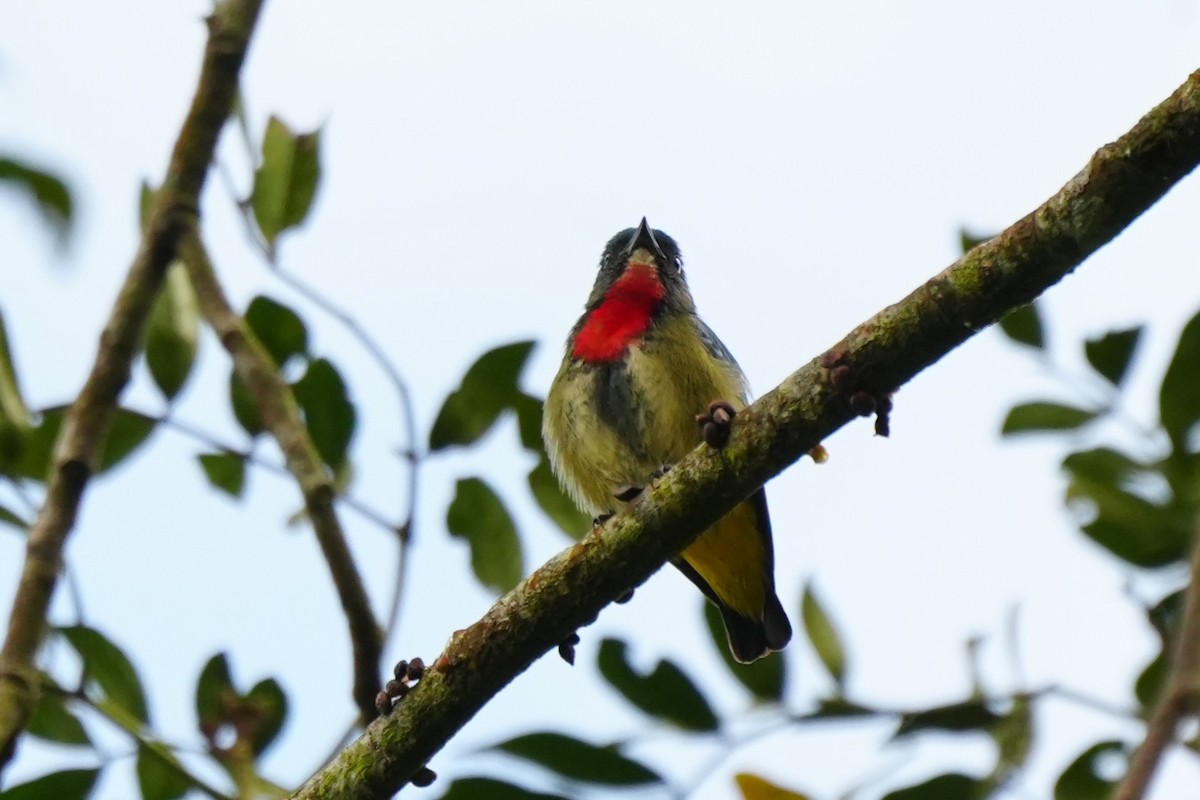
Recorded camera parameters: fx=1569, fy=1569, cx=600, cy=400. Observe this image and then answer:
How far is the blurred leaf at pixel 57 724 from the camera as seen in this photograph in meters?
3.81

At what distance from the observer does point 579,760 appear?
3455mm

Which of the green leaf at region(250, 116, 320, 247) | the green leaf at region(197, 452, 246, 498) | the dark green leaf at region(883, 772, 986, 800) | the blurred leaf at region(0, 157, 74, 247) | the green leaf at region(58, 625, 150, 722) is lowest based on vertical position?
the dark green leaf at region(883, 772, 986, 800)

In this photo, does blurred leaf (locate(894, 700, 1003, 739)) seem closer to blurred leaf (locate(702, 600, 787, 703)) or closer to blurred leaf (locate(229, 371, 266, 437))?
blurred leaf (locate(702, 600, 787, 703))

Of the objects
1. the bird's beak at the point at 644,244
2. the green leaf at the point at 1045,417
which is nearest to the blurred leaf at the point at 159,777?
the green leaf at the point at 1045,417

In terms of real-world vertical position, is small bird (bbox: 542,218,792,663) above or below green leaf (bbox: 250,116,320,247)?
below

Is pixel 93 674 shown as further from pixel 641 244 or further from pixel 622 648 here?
pixel 641 244

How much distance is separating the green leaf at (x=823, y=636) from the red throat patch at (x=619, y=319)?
4.98 feet

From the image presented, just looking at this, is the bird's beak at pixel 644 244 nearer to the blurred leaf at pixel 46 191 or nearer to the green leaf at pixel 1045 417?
the green leaf at pixel 1045 417

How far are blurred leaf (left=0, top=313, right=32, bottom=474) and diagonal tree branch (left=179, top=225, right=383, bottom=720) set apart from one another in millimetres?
649

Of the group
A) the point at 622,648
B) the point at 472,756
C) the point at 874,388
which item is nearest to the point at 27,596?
the point at 472,756

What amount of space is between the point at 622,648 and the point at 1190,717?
97.3 inches

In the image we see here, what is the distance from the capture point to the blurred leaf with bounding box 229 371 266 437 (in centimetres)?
459

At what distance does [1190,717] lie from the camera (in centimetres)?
142

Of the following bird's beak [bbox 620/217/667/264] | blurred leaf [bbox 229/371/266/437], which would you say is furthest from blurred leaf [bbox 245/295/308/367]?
bird's beak [bbox 620/217/667/264]
